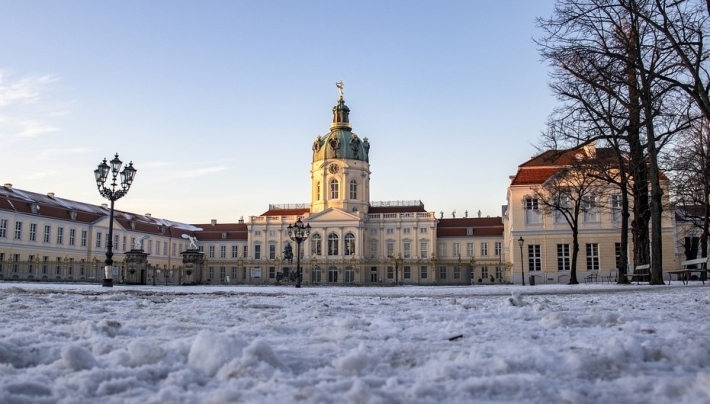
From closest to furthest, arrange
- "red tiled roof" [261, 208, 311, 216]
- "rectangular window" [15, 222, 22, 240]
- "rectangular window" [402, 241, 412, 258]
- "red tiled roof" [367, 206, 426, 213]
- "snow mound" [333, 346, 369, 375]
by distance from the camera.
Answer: "snow mound" [333, 346, 369, 375]
"rectangular window" [15, 222, 22, 240]
"rectangular window" [402, 241, 412, 258]
"red tiled roof" [367, 206, 426, 213]
"red tiled roof" [261, 208, 311, 216]

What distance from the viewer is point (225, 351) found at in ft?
10.6

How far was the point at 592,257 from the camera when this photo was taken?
48.8 m

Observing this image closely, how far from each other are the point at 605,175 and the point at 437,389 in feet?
82.0

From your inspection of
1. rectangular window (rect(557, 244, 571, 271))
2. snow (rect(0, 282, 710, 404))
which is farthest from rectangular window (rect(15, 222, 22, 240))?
snow (rect(0, 282, 710, 404))

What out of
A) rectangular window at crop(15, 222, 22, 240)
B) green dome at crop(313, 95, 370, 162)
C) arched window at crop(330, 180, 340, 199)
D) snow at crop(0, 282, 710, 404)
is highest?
green dome at crop(313, 95, 370, 162)

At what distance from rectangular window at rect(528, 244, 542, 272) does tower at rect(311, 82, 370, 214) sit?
32.9 meters

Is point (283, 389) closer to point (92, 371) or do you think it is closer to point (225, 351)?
point (225, 351)

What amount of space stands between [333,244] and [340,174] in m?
9.04

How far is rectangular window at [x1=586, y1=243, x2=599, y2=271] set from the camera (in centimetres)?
4866

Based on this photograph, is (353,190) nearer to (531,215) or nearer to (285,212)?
(285,212)

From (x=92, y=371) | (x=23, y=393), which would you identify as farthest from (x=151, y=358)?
(x=23, y=393)

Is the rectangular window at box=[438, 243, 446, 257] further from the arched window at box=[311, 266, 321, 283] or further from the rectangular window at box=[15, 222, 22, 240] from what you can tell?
the rectangular window at box=[15, 222, 22, 240]

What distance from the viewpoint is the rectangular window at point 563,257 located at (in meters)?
48.6

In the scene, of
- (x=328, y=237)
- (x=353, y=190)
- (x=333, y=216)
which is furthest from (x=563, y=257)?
(x=353, y=190)
